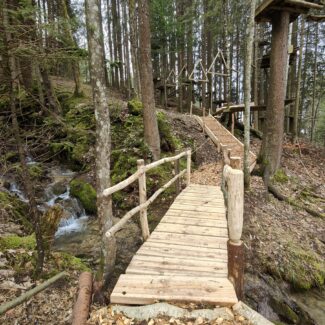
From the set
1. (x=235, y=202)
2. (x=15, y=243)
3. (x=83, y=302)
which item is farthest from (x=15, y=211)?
(x=235, y=202)

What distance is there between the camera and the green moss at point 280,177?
389 inches

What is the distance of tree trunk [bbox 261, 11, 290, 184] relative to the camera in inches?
361

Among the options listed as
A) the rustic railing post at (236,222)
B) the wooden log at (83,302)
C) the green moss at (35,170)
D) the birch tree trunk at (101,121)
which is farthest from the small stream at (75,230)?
the wooden log at (83,302)

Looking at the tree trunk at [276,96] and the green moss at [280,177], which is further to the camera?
the green moss at [280,177]

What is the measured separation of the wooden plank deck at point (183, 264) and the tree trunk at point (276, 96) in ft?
14.0

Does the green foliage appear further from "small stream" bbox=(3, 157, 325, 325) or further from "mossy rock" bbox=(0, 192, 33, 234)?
"mossy rock" bbox=(0, 192, 33, 234)

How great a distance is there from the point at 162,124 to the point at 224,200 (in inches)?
226

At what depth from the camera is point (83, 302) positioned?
2.80 metres

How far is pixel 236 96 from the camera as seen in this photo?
33.0 m

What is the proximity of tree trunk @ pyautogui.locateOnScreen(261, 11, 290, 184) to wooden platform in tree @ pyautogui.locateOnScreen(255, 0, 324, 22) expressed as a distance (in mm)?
207

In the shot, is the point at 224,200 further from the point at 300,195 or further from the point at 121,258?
the point at 300,195

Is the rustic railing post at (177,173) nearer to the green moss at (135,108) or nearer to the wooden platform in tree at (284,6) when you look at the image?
the green moss at (135,108)

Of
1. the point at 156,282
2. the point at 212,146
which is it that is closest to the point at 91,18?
the point at 156,282

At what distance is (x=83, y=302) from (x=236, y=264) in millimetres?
1777
